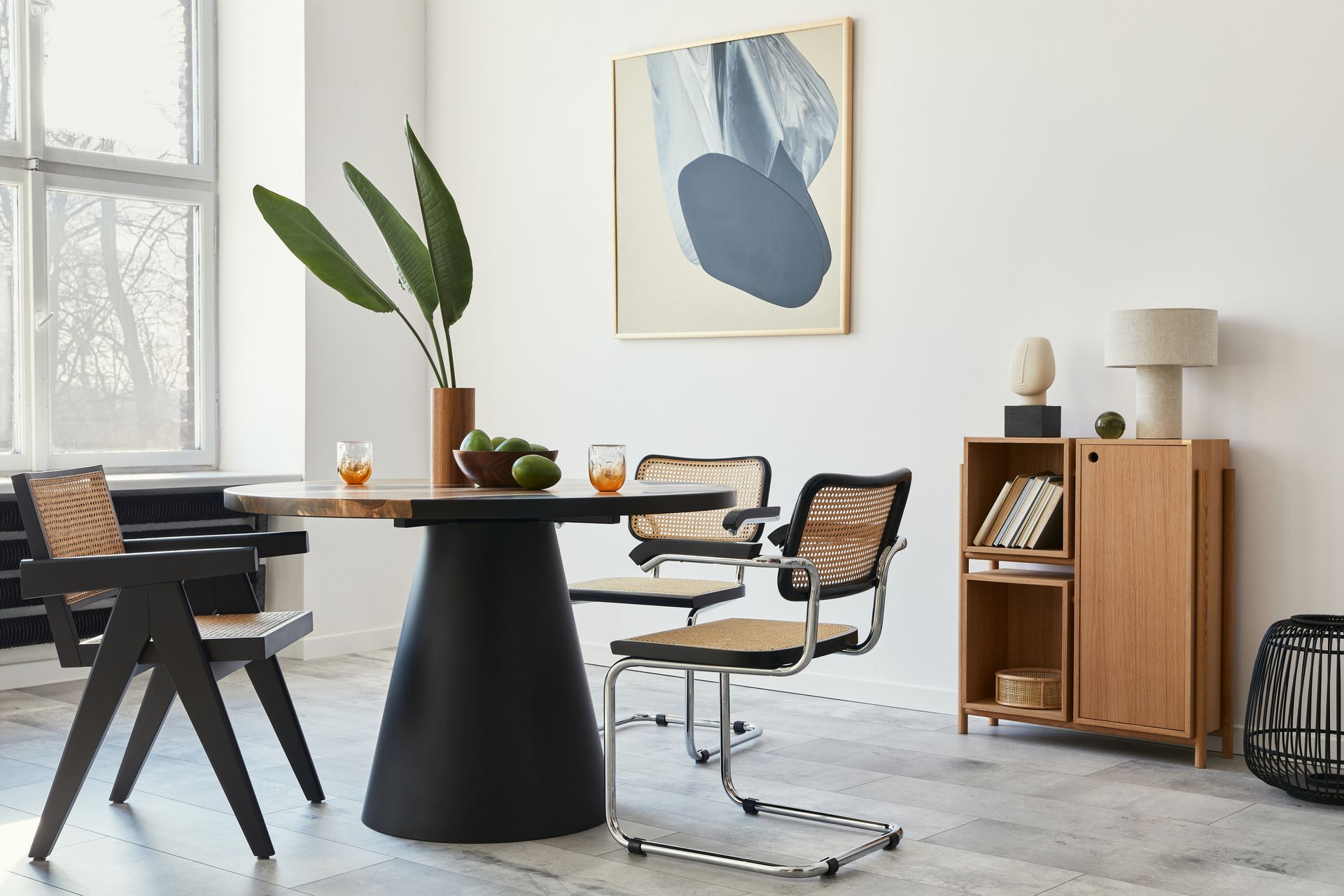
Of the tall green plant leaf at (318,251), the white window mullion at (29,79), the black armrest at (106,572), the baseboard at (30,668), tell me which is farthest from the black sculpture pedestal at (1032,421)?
the white window mullion at (29,79)

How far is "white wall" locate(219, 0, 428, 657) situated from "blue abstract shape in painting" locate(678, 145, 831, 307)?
1451 millimetres

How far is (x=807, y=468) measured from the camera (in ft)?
15.3

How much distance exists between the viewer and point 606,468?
2834 millimetres

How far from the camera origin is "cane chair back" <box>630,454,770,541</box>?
4047 mm

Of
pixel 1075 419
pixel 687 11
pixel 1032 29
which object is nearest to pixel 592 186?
pixel 687 11

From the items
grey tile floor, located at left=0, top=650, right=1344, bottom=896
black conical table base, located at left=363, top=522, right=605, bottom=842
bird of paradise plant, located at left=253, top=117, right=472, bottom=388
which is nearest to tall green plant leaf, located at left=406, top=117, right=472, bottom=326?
bird of paradise plant, located at left=253, top=117, right=472, bottom=388

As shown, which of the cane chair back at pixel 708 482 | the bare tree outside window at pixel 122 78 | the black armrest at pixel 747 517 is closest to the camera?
the black armrest at pixel 747 517

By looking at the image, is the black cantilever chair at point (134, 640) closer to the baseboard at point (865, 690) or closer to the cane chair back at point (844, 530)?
the cane chair back at point (844, 530)

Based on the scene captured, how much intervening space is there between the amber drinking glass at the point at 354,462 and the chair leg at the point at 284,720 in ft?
1.51

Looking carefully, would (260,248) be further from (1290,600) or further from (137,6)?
(1290,600)

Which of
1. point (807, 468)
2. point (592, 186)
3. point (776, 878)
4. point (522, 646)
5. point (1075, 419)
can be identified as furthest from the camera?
point (592, 186)

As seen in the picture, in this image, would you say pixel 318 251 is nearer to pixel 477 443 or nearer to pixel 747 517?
pixel 477 443

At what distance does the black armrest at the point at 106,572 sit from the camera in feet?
8.72

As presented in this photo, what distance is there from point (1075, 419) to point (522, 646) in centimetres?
204
